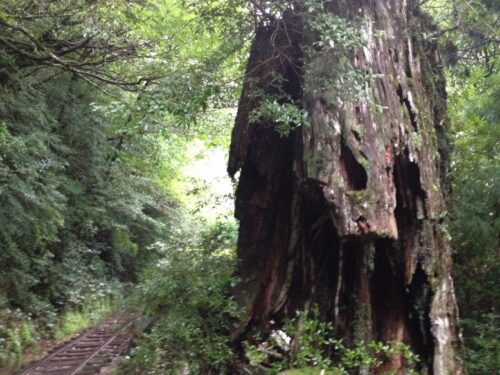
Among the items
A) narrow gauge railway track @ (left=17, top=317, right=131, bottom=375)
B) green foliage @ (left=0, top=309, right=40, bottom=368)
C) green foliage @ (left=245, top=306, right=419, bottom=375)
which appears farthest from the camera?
green foliage @ (left=0, top=309, right=40, bottom=368)

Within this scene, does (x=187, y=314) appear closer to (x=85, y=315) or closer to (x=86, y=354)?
(x=86, y=354)

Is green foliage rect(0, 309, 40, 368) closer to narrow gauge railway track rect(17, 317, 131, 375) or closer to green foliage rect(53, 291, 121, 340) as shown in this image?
narrow gauge railway track rect(17, 317, 131, 375)

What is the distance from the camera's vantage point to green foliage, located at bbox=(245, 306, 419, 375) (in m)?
6.48

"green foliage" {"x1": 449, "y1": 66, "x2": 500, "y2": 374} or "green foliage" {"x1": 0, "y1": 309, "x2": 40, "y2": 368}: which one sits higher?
"green foliage" {"x1": 449, "y1": 66, "x2": 500, "y2": 374}

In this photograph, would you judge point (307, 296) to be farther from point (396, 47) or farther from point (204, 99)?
point (396, 47)

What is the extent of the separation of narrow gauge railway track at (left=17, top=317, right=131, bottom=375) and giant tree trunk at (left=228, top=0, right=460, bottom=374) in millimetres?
3119

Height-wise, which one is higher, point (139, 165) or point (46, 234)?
point (139, 165)

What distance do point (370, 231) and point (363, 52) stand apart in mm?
2493

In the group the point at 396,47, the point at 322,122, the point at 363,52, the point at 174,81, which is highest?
the point at 396,47

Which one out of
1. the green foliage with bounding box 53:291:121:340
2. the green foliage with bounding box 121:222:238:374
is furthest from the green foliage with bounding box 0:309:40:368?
the green foliage with bounding box 121:222:238:374

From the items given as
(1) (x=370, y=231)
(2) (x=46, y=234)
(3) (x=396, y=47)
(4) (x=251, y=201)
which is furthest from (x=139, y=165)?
(1) (x=370, y=231)

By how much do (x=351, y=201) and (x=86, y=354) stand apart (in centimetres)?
827

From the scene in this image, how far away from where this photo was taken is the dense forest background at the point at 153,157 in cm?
741

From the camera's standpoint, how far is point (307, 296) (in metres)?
7.38
